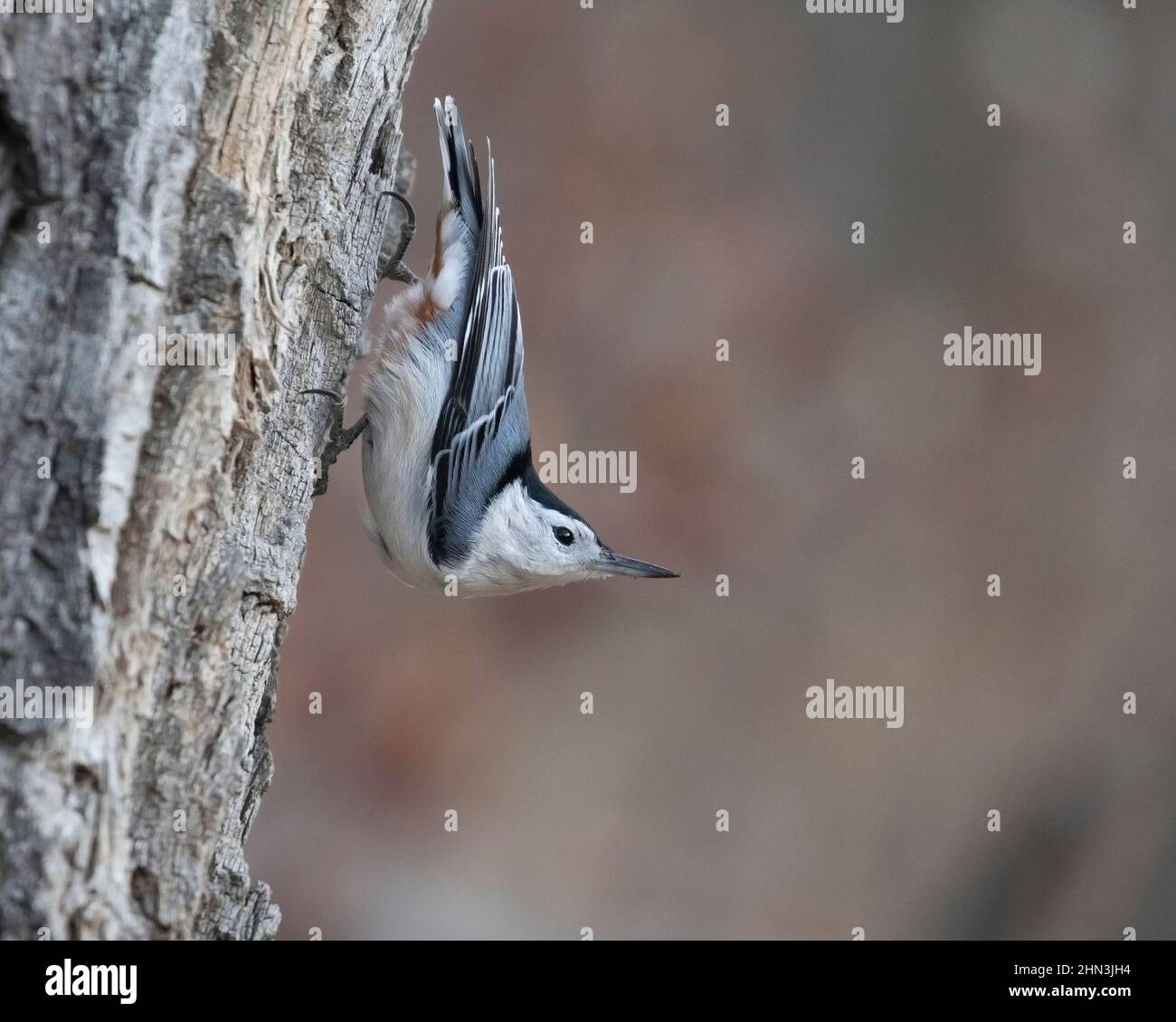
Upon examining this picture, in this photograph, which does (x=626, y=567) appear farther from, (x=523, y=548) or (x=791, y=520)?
(x=791, y=520)

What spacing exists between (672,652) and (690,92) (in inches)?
105

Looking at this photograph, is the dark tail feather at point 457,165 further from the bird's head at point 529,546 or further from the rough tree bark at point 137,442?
the rough tree bark at point 137,442

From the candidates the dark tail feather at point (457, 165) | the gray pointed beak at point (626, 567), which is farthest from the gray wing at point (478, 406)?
the gray pointed beak at point (626, 567)

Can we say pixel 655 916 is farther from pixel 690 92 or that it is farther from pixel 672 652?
pixel 690 92

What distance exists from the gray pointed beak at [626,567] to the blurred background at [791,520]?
2055mm

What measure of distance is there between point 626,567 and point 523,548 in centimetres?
32

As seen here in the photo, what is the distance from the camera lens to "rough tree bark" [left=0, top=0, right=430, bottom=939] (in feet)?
4.96

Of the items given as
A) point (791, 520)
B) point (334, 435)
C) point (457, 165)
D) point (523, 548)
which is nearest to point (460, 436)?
point (523, 548)

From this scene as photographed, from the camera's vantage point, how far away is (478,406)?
9.37 feet

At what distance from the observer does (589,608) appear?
521cm

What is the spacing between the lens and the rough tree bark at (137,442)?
59.5 inches

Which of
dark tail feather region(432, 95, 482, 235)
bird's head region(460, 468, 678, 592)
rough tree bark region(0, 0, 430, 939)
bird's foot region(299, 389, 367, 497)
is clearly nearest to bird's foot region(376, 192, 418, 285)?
dark tail feather region(432, 95, 482, 235)

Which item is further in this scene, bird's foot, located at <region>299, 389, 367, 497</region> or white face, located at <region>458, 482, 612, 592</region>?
white face, located at <region>458, 482, 612, 592</region>

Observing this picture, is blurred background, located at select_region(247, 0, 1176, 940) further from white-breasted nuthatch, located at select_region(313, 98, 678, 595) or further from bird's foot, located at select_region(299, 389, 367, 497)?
bird's foot, located at select_region(299, 389, 367, 497)
